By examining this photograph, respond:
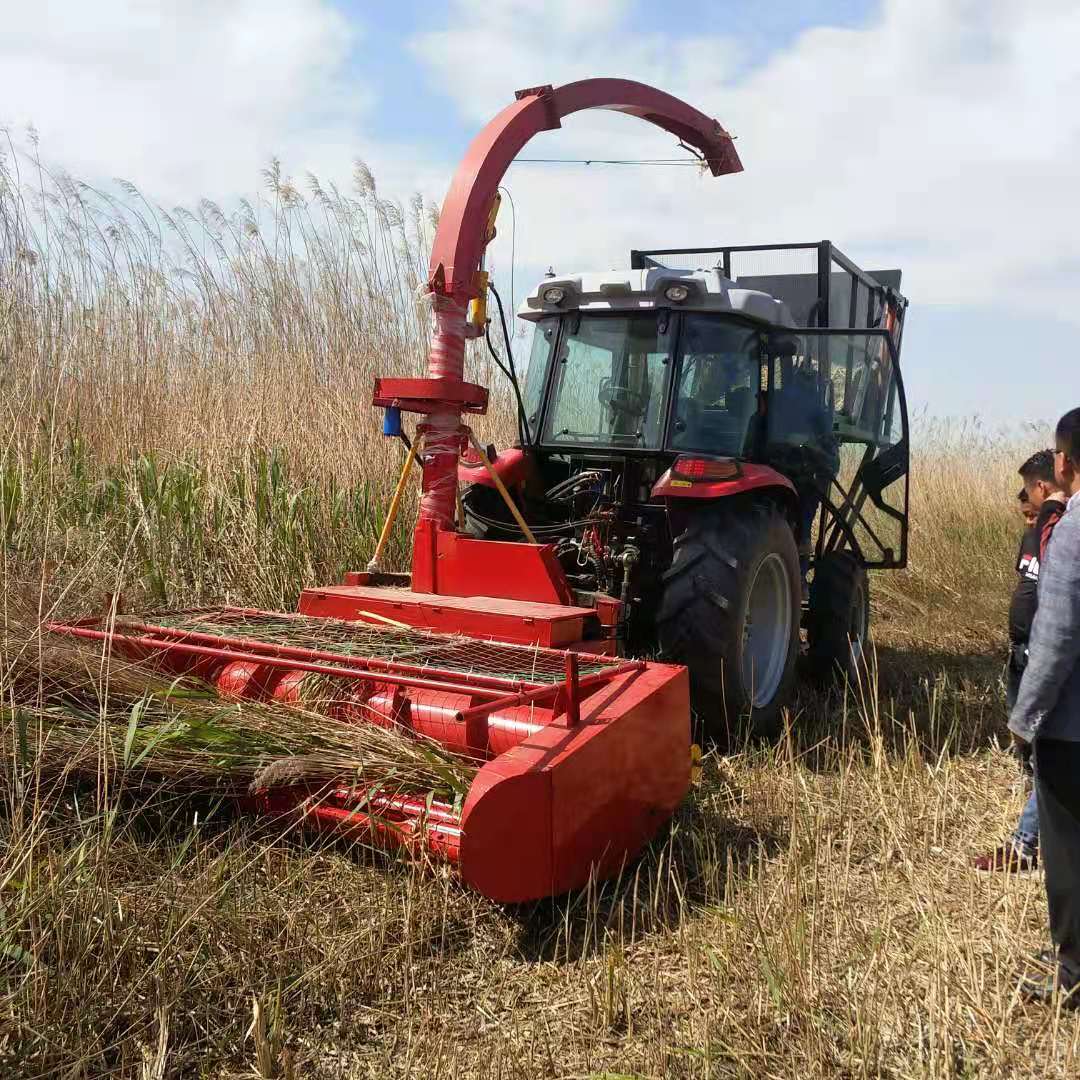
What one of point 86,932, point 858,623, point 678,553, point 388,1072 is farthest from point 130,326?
point 388,1072

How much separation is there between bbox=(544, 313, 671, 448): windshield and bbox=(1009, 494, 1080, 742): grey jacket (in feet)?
7.55

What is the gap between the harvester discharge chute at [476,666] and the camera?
260 cm

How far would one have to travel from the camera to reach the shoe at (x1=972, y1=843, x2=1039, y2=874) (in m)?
3.02

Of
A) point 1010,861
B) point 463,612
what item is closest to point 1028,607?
point 1010,861

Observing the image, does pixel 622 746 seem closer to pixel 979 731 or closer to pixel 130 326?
pixel 979 731

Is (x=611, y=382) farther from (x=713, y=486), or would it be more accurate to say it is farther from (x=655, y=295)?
(x=713, y=486)

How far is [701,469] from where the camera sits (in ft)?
13.4

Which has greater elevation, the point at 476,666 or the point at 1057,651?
the point at 1057,651

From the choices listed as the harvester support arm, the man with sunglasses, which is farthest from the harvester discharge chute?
the man with sunglasses

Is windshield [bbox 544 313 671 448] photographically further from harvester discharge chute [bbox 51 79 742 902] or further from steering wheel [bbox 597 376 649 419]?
harvester discharge chute [bbox 51 79 742 902]

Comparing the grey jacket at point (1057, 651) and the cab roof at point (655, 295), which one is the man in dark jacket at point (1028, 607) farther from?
the cab roof at point (655, 295)

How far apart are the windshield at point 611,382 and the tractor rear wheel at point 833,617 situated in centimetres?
141

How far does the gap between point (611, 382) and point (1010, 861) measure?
2.54 m

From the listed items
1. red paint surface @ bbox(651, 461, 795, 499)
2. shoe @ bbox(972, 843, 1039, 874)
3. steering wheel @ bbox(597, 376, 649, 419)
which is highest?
steering wheel @ bbox(597, 376, 649, 419)
